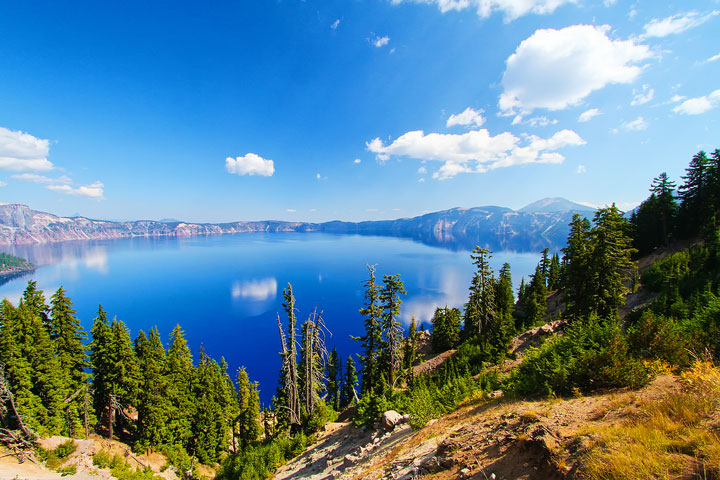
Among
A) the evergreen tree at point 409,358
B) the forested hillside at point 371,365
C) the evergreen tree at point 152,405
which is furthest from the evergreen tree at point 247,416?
the evergreen tree at point 409,358

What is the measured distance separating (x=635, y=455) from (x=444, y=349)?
138 ft

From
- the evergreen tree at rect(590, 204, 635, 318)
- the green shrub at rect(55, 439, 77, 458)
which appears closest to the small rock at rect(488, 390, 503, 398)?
the evergreen tree at rect(590, 204, 635, 318)

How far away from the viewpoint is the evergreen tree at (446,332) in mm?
41562

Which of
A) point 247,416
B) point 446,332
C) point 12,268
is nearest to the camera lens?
point 247,416

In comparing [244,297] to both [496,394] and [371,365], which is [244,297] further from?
[496,394]

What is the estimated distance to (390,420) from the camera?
493 inches

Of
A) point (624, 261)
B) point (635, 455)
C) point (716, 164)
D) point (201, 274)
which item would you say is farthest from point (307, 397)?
point (201, 274)

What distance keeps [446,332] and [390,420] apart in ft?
A: 107

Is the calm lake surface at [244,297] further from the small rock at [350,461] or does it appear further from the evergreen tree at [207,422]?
the small rock at [350,461]

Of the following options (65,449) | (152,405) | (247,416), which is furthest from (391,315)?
(247,416)

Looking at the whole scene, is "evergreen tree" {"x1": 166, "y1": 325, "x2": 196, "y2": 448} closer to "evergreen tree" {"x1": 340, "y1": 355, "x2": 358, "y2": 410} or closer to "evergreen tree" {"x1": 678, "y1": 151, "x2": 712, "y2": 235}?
"evergreen tree" {"x1": 340, "y1": 355, "x2": 358, "y2": 410}

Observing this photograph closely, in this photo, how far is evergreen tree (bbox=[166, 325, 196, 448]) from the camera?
2673cm

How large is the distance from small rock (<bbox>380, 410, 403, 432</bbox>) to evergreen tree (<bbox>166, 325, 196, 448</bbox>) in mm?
25010

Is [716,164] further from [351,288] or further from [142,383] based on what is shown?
[351,288]
